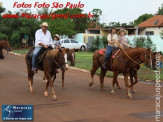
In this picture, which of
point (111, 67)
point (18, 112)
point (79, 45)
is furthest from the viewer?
point (79, 45)

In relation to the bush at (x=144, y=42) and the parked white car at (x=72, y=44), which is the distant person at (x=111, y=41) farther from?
the parked white car at (x=72, y=44)

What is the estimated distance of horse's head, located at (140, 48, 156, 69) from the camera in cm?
858

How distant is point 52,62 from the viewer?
349 inches

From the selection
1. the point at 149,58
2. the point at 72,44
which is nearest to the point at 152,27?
the point at 72,44

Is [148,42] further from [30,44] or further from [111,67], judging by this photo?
[30,44]

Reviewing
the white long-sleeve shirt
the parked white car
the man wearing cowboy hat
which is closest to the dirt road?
the man wearing cowboy hat

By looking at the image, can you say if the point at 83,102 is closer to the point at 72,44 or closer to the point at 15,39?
the point at 72,44

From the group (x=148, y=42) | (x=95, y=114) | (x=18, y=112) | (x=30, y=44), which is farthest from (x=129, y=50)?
(x=30, y=44)

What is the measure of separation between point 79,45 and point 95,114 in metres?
28.4

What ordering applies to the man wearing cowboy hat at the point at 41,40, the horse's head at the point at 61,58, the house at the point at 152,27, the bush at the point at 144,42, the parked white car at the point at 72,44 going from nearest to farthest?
the horse's head at the point at 61,58 → the man wearing cowboy hat at the point at 41,40 → the bush at the point at 144,42 → the parked white car at the point at 72,44 → the house at the point at 152,27

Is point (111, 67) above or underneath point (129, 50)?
underneath

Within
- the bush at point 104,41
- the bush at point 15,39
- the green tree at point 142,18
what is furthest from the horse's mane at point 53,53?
the green tree at point 142,18

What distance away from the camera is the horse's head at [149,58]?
28.2 ft

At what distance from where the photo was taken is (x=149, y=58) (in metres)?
8.68
